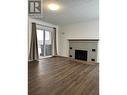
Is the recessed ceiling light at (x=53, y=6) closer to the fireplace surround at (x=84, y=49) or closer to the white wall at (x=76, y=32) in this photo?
the white wall at (x=76, y=32)

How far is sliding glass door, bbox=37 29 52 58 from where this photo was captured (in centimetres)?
741

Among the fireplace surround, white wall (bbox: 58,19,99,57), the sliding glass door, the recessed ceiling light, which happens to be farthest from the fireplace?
the recessed ceiling light

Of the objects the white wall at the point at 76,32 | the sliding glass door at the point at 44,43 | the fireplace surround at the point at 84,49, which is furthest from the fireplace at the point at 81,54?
the sliding glass door at the point at 44,43

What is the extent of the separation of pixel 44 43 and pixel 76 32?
2147 mm

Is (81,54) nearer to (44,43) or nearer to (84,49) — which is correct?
(84,49)

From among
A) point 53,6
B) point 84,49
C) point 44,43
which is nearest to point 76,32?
point 84,49

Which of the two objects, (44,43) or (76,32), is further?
(76,32)

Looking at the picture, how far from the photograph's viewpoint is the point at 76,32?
27.5 feet
